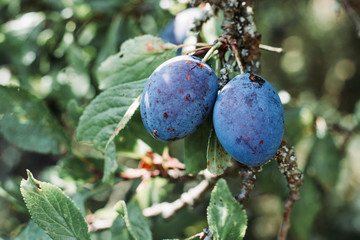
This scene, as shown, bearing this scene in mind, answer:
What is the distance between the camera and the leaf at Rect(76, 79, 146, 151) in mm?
868

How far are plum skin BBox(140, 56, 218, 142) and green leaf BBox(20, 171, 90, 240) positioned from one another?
0.82 ft

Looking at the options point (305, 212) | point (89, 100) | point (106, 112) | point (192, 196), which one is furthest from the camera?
point (89, 100)

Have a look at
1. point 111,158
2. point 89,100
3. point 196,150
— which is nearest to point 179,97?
point 196,150

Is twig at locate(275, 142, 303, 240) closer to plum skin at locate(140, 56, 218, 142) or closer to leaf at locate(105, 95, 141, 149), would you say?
plum skin at locate(140, 56, 218, 142)

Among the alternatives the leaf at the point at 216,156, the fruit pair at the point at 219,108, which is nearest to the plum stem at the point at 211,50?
the fruit pair at the point at 219,108

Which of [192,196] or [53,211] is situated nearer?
[53,211]

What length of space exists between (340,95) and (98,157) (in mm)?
1880

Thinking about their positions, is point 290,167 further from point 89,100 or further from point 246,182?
point 89,100

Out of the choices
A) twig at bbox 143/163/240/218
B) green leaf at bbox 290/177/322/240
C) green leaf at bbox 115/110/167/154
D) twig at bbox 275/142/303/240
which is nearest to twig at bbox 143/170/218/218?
twig at bbox 143/163/240/218

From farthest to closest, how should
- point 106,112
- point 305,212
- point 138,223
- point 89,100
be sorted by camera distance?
1. point 89,100
2. point 305,212
3. point 138,223
4. point 106,112

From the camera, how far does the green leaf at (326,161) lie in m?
1.43

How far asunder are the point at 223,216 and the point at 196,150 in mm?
230

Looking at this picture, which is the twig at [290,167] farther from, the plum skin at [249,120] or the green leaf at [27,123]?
the green leaf at [27,123]

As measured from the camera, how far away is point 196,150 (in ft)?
2.96
